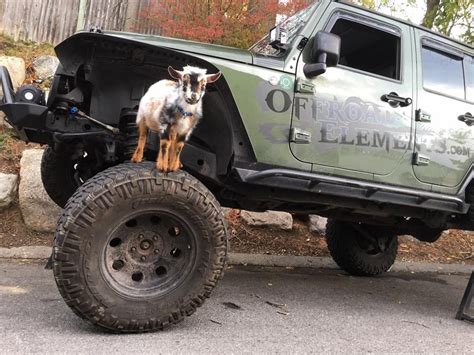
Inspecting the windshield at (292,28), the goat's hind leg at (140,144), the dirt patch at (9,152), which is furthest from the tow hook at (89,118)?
the dirt patch at (9,152)

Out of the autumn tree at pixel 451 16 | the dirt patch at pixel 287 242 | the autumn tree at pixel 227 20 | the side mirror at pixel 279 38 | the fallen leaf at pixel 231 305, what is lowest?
the fallen leaf at pixel 231 305

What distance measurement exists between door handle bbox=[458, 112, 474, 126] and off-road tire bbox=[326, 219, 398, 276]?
1.73m

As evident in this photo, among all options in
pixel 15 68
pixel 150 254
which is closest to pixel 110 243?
pixel 150 254

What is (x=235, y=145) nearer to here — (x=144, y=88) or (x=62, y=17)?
(x=144, y=88)

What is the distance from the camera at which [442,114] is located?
13.3 ft

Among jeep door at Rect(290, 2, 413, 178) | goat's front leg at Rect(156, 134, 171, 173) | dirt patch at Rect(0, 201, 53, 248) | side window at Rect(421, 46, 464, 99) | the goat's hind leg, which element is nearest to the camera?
goat's front leg at Rect(156, 134, 171, 173)

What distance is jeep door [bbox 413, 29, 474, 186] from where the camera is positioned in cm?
394

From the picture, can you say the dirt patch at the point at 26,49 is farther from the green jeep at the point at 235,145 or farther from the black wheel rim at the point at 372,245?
the black wheel rim at the point at 372,245

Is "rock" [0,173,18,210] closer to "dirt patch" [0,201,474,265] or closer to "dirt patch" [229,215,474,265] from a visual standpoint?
"dirt patch" [0,201,474,265]

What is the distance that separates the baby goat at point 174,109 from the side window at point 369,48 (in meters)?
1.54

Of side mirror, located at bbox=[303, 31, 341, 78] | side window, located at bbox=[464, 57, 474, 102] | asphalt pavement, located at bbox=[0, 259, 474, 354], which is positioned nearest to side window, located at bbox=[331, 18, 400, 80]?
side mirror, located at bbox=[303, 31, 341, 78]

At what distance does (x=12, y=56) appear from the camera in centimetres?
768

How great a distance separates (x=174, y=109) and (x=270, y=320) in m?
1.76

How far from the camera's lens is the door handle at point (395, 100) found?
3.79 meters
